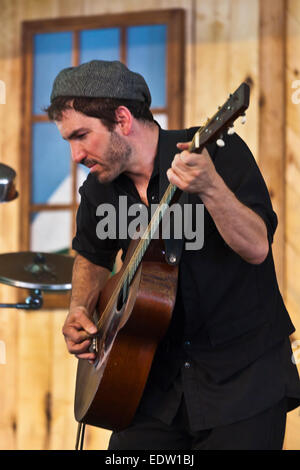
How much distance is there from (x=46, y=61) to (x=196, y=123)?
36.0 inches

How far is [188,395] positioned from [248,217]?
1.54 ft

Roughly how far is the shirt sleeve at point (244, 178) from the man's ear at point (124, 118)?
32cm

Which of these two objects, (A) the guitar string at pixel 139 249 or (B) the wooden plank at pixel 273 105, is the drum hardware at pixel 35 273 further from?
(B) the wooden plank at pixel 273 105

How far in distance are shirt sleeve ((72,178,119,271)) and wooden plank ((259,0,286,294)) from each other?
1.43 meters

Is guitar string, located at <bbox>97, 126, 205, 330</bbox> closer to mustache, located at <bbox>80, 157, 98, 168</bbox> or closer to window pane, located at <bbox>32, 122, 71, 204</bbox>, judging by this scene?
mustache, located at <bbox>80, 157, 98, 168</bbox>

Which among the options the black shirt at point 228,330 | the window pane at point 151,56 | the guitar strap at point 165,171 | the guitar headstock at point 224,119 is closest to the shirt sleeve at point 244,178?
the black shirt at point 228,330

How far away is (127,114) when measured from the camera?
1.88 m

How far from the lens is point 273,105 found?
3438 mm

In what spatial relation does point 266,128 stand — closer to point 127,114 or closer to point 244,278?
Answer: point 127,114

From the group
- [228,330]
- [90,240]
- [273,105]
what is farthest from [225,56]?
[228,330]

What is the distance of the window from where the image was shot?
365 cm

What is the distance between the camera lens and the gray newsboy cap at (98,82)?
1.88 metres

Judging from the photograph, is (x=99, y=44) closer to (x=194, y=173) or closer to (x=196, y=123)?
(x=196, y=123)
